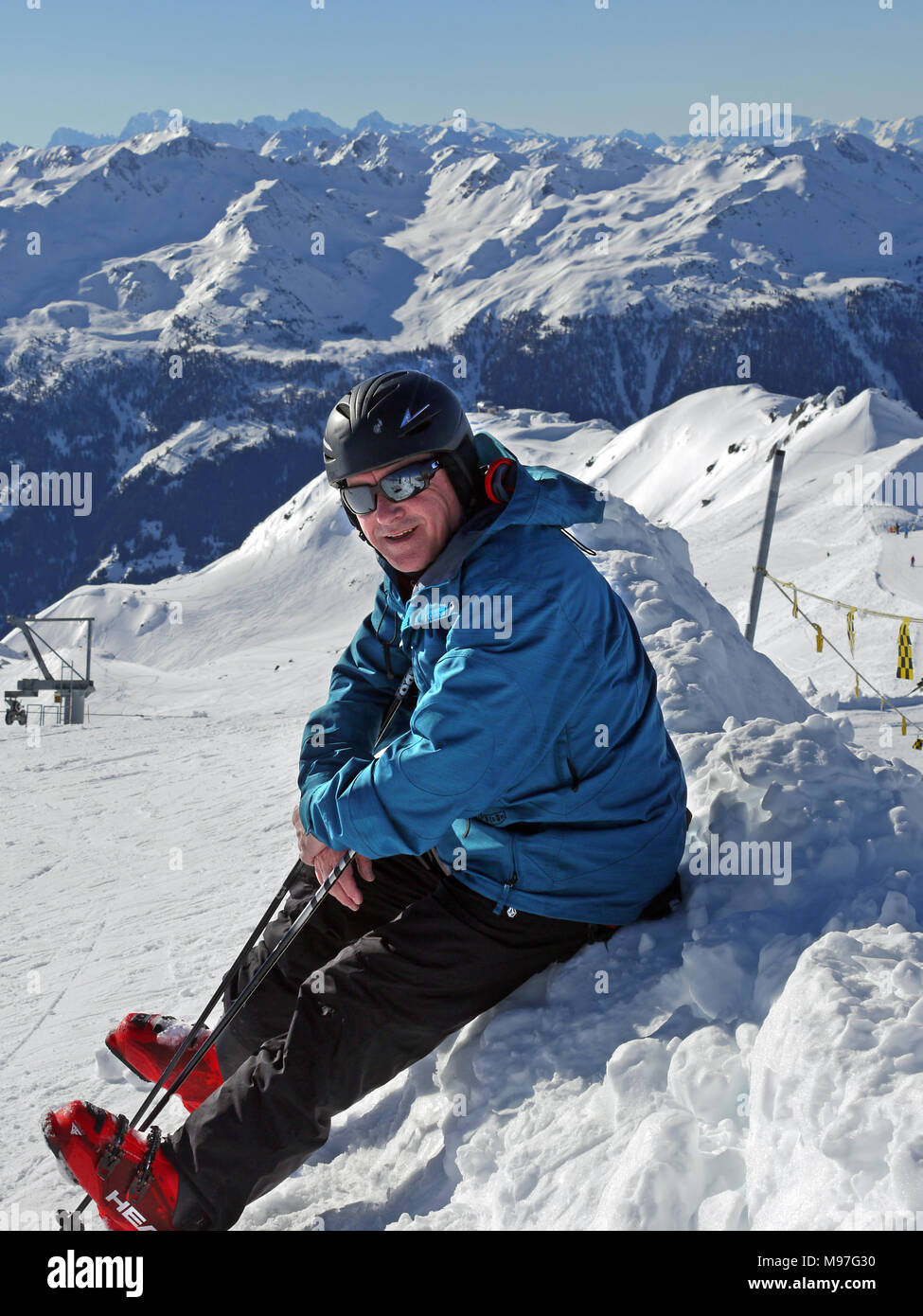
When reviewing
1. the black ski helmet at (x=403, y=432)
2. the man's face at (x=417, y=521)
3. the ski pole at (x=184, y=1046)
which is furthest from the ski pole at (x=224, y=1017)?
the black ski helmet at (x=403, y=432)

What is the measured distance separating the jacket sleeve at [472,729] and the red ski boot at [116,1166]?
109cm

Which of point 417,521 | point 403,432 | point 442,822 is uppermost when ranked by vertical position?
point 403,432

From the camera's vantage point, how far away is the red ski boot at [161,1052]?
11.3 feet

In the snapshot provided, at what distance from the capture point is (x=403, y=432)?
312 centimetres

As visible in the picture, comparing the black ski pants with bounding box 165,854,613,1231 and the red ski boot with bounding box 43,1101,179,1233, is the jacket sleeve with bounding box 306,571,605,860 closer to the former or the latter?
the black ski pants with bounding box 165,854,613,1231

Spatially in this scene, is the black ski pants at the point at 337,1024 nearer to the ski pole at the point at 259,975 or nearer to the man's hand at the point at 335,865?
the ski pole at the point at 259,975

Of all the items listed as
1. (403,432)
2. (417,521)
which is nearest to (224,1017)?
(417,521)

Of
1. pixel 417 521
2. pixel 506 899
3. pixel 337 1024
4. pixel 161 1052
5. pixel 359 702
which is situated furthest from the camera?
pixel 359 702

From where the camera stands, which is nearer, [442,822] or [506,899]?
[442,822]

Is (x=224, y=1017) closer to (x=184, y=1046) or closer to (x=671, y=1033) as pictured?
(x=184, y=1046)

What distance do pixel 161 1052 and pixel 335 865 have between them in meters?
1.06

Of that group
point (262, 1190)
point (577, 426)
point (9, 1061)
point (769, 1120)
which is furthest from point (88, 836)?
point (577, 426)

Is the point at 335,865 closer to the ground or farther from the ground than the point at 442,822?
closer to the ground
